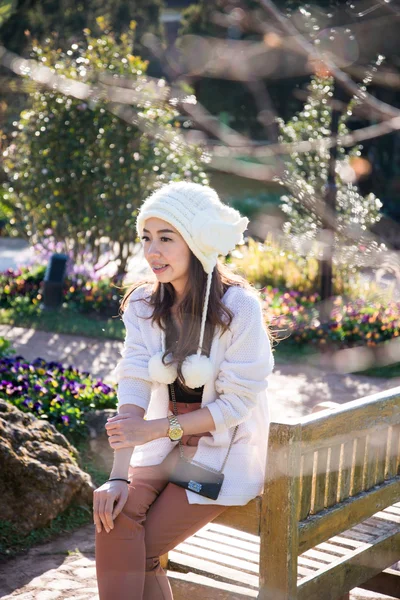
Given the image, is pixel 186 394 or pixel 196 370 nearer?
pixel 196 370

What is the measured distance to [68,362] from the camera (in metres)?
7.99

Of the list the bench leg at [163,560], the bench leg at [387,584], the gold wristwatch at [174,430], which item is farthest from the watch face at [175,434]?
the bench leg at [387,584]

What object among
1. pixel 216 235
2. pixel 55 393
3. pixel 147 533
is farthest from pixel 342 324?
pixel 147 533

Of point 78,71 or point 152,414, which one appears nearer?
point 152,414

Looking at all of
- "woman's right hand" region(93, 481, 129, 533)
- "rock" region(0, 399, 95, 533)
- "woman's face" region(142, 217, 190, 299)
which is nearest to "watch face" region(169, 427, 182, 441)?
"woman's right hand" region(93, 481, 129, 533)

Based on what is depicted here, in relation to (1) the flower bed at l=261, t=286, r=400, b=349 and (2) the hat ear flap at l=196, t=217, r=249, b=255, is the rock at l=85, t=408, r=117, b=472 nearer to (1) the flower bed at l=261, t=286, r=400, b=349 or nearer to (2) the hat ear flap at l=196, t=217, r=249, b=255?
Answer: (2) the hat ear flap at l=196, t=217, r=249, b=255

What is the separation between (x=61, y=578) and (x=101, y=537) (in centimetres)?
111

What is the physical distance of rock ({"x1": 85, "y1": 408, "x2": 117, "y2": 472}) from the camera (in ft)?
16.6

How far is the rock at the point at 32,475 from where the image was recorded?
13.6ft

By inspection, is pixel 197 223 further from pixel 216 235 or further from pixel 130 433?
pixel 130 433

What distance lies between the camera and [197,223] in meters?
3.11

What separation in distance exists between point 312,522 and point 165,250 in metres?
1.03

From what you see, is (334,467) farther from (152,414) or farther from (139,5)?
(139,5)

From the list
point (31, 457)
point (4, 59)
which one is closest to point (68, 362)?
point (31, 457)
